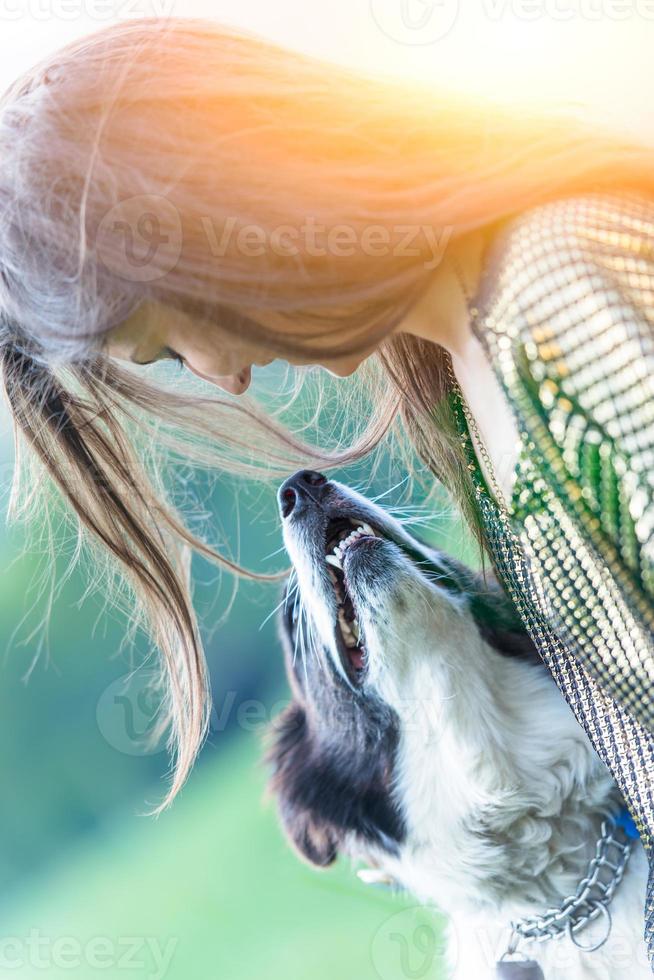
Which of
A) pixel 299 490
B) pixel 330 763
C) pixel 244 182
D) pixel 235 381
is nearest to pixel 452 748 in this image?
pixel 330 763

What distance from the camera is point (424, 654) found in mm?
900

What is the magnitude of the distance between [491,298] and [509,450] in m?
0.11

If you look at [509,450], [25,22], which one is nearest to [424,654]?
[509,450]

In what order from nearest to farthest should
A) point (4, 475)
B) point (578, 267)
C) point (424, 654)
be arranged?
point (578, 267)
point (424, 654)
point (4, 475)

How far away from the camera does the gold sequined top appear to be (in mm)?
579

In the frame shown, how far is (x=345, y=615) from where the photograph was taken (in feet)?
2.98

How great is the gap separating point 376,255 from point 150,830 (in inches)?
26.2

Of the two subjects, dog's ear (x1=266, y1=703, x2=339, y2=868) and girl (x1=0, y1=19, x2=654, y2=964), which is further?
dog's ear (x1=266, y1=703, x2=339, y2=868)

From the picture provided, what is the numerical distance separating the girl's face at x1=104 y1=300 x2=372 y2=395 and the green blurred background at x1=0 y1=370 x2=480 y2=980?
306 millimetres

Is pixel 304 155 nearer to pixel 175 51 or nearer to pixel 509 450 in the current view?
pixel 175 51

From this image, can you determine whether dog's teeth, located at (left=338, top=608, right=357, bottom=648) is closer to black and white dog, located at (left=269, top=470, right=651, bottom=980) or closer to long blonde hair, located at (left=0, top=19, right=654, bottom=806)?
black and white dog, located at (left=269, top=470, right=651, bottom=980)

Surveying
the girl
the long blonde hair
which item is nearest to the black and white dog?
the girl

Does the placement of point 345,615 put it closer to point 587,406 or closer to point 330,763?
point 330,763

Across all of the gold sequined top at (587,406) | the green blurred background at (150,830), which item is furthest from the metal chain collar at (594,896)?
the gold sequined top at (587,406)
